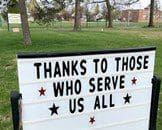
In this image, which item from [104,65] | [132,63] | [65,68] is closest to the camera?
[65,68]

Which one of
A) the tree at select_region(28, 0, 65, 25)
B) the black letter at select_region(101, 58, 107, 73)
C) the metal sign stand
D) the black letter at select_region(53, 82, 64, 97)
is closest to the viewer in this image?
the metal sign stand

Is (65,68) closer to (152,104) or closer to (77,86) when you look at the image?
(77,86)

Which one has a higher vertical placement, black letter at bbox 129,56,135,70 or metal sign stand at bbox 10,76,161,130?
black letter at bbox 129,56,135,70

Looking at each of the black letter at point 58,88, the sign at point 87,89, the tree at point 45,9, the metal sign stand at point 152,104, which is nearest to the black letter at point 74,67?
the sign at point 87,89

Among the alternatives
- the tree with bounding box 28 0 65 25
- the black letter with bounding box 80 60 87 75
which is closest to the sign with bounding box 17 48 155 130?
the black letter with bounding box 80 60 87 75

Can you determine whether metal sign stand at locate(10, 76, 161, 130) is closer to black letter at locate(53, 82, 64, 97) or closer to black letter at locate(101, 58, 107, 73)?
black letter at locate(53, 82, 64, 97)

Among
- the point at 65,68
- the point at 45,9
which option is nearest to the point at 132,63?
the point at 65,68

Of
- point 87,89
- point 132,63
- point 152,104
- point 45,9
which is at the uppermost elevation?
point 132,63

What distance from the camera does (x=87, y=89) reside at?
3252mm

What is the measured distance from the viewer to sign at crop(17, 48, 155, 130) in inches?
119

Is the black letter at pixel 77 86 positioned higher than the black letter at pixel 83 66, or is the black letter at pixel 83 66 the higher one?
the black letter at pixel 83 66

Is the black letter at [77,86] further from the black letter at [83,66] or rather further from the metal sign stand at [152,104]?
the metal sign stand at [152,104]

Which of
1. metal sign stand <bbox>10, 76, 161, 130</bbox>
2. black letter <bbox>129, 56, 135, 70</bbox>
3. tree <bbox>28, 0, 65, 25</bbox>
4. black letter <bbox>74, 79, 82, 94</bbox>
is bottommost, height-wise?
tree <bbox>28, 0, 65, 25</bbox>

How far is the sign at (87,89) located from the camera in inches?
119
